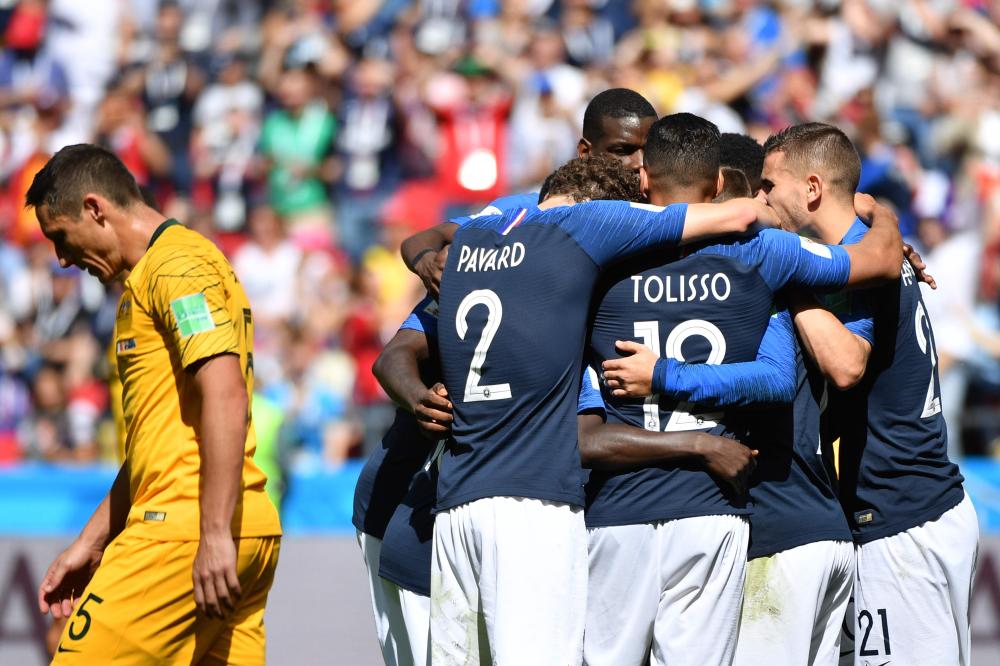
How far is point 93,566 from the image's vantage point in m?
4.93

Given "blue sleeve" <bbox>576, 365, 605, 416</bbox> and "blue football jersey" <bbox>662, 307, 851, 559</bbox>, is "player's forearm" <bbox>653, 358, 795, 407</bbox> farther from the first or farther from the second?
"blue sleeve" <bbox>576, 365, 605, 416</bbox>

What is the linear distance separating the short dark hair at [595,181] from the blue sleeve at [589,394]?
1.96ft

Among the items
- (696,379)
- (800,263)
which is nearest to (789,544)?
(696,379)

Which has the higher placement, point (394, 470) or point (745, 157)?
point (745, 157)

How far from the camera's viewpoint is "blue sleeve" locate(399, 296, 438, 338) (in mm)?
4934

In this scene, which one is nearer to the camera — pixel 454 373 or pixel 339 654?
pixel 454 373

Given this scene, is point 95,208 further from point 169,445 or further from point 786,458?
point 786,458

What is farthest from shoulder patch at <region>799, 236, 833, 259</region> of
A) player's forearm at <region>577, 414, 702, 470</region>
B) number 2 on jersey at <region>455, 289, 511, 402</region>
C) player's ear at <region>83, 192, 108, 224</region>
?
player's ear at <region>83, 192, 108, 224</region>

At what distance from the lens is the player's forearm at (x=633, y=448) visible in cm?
423

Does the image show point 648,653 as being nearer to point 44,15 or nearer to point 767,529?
point 767,529

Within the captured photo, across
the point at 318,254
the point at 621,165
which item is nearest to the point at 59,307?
the point at 318,254

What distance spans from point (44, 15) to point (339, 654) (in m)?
9.79

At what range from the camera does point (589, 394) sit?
438cm

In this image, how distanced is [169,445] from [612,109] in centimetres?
234
